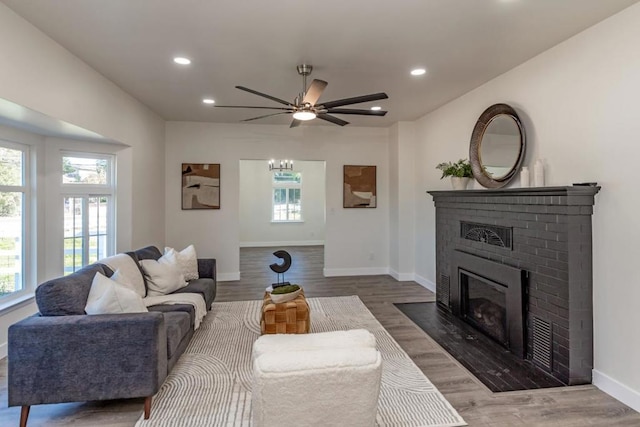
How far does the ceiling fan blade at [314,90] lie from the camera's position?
2.82m

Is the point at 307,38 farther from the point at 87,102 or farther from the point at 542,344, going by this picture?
the point at 542,344

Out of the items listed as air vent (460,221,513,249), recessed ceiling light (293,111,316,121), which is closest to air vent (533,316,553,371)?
air vent (460,221,513,249)

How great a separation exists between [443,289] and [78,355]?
4.02 m

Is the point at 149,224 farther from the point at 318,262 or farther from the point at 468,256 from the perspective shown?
the point at 468,256

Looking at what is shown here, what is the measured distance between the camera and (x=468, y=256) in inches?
157

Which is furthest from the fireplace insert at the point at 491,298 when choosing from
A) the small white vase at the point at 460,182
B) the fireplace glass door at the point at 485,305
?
the small white vase at the point at 460,182

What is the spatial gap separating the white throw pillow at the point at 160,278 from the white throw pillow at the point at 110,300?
1.03 m

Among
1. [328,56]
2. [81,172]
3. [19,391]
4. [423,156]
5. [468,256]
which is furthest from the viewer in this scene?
[423,156]

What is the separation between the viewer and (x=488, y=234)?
3.68 m

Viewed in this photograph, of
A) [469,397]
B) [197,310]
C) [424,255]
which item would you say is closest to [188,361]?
[197,310]

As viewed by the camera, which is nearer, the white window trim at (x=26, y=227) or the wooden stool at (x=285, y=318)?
the wooden stool at (x=285, y=318)

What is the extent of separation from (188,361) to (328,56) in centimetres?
314

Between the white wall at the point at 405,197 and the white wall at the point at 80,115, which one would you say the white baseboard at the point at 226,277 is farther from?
the white wall at the point at 405,197

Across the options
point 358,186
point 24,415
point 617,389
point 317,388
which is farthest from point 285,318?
point 358,186
